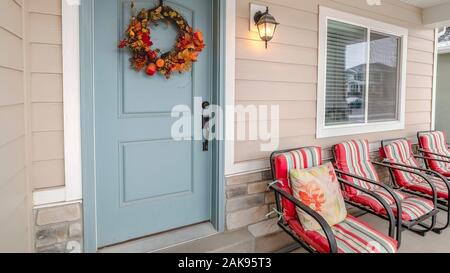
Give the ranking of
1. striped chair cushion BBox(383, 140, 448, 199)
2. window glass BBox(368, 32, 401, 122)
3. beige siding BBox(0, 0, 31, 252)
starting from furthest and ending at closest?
window glass BBox(368, 32, 401, 122)
striped chair cushion BBox(383, 140, 448, 199)
beige siding BBox(0, 0, 31, 252)

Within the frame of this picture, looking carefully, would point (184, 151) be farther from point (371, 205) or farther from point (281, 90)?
point (371, 205)

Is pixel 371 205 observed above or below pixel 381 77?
below

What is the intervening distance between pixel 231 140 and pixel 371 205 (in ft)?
4.60

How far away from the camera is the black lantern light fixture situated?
221cm

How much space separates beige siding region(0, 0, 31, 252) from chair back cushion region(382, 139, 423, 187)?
3.46m

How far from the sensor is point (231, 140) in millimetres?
2271

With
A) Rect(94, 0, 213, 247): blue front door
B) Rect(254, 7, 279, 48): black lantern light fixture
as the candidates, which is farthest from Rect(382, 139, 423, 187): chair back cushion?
Rect(94, 0, 213, 247): blue front door

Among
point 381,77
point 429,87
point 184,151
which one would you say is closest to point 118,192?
point 184,151

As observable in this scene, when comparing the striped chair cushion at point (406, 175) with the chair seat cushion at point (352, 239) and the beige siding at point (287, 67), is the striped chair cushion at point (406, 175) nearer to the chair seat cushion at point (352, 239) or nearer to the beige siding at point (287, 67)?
the beige siding at point (287, 67)

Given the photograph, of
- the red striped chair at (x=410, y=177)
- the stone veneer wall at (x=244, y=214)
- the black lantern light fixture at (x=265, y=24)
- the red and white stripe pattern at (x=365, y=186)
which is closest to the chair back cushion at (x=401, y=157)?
the red striped chair at (x=410, y=177)

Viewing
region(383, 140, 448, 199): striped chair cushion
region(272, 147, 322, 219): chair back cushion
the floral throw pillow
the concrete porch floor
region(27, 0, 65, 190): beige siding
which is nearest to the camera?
region(27, 0, 65, 190): beige siding

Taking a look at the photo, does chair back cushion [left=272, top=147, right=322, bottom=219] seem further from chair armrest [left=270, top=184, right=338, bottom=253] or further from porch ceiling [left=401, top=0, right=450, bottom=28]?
porch ceiling [left=401, top=0, right=450, bottom=28]

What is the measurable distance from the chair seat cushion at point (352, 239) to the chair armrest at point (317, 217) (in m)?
0.12

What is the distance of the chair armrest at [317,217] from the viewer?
5.47ft
